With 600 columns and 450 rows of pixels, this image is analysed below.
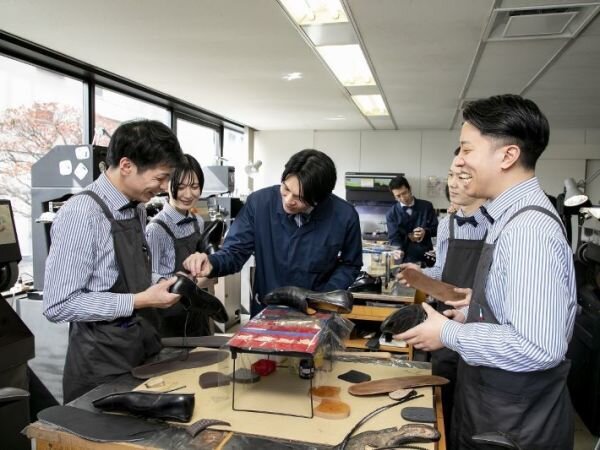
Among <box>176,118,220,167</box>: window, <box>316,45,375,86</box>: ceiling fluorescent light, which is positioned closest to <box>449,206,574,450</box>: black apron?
<box>316,45,375,86</box>: ceiling fluorescent light

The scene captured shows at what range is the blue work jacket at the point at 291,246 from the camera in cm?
201

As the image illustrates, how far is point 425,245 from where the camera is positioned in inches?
202

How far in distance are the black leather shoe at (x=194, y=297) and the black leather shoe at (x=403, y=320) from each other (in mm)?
581

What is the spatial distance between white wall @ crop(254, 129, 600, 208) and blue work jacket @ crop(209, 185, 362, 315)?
5639 millimetres

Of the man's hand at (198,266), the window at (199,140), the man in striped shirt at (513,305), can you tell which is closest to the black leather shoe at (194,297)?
the man's hand at (198,266)

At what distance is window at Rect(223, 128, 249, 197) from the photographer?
7.64 metres

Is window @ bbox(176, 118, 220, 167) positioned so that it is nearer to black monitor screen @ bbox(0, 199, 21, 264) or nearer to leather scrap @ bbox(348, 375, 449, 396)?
black monitor screen @ bbox(0, 199, 21, 264)

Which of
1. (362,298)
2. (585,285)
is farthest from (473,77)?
(362,298)

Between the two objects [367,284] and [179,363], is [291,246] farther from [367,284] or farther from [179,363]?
[367,284]

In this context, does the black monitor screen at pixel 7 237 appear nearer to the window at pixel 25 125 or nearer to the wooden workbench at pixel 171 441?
the wooden workbench at pixel 171 441

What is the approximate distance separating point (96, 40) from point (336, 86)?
219 cm

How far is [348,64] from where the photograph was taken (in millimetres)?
3885

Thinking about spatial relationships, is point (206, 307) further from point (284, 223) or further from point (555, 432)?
point (555, 432)

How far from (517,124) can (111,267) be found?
1.35 m
